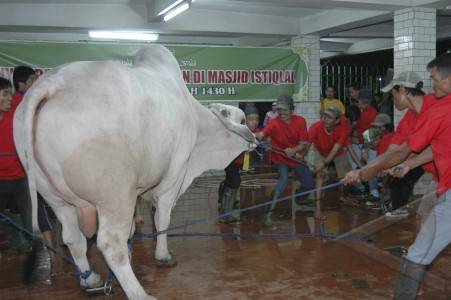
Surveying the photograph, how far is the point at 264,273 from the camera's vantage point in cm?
486

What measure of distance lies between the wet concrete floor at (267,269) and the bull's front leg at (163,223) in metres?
0.10

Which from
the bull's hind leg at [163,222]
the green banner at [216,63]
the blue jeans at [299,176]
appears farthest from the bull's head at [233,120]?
the green banner at [216,63]

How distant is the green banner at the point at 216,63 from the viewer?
867 cm

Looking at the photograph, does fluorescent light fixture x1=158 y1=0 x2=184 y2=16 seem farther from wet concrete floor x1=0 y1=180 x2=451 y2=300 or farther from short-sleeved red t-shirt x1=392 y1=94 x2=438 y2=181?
short-sleeved red t-shirt x1=392 y1=94 x2=438 y2=181

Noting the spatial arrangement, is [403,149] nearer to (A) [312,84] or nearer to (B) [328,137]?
(B) [328,137]

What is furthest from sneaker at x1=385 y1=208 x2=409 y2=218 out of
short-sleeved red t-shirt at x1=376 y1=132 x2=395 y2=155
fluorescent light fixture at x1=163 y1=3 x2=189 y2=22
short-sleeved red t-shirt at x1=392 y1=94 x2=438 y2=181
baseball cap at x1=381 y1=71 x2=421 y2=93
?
fluorescent light fixture at x1=163 y1=3 x2=189 y2=22

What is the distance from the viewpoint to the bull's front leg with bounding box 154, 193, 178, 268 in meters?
5.09

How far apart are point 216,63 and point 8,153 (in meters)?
5.24

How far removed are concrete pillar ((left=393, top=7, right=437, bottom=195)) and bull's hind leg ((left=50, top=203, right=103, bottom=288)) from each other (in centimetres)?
608

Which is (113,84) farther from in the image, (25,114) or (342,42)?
(342,42)

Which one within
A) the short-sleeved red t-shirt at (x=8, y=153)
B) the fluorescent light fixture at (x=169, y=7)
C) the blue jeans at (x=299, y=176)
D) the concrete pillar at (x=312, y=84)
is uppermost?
the fluorescent light fixture at (x=169, y=7)

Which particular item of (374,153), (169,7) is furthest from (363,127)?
(169,7)

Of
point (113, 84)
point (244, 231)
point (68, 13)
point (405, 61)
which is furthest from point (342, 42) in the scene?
point (113, 84)

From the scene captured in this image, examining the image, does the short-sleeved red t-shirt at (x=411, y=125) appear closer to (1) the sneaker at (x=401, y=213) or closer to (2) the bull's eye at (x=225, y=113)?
(1) the sneaker at (x=401, y=213)
